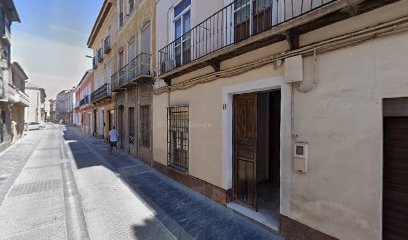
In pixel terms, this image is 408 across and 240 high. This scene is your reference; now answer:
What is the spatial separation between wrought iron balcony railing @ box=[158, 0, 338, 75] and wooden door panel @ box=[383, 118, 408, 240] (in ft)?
6.36

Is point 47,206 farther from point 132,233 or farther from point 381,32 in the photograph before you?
point 381,32

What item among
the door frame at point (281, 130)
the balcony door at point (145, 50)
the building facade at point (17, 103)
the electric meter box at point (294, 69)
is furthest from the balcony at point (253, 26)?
the building facade at point (17, 103)

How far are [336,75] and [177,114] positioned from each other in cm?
498

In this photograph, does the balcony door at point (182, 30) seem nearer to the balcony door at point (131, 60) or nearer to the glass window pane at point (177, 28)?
the glass window pane at point (177, 28)

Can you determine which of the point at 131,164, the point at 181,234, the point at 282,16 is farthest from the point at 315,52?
the point at 131,164

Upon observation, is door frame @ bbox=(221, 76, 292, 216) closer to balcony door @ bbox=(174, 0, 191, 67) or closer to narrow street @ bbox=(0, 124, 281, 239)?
narrow street @ bbox=(0, 124, 281, 239)

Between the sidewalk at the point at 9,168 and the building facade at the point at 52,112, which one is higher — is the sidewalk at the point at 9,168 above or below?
below

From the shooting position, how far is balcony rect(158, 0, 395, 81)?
290 cm

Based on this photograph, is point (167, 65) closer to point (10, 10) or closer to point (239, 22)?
point (239, 22)

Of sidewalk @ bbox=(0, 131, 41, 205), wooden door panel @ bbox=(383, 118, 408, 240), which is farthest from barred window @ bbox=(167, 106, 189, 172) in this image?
wooden door panel @ bbox=(383, 118, 408, 240)

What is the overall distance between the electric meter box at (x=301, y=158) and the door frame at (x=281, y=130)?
0.13m

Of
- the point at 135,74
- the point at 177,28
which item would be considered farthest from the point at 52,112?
the point at 177,28

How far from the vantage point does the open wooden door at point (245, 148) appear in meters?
4.69

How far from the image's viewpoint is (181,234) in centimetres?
394
